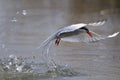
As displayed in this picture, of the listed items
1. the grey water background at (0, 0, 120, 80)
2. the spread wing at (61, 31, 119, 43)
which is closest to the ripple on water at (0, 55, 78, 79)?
the grey water background at (0, 0, 120, 80)

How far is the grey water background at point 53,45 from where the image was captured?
851 cm

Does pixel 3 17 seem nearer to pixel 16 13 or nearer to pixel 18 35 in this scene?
pixel 16 13

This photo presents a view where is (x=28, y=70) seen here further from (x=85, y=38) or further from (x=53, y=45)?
(x=53, y=45)

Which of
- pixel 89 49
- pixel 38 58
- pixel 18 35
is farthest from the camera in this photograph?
pixel 18 35

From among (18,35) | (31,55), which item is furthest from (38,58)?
(18,35)

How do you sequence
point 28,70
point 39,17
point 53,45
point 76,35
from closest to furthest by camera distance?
point 76,35
point 28,70
point 53,45
point 39,17

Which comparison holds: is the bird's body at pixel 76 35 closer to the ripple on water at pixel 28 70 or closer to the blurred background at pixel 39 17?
the ripple on water at pixel 28 70

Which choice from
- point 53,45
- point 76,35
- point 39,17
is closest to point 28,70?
point 76,35

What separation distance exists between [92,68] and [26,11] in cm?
706

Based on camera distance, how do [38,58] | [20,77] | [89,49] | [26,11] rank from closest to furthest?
[20,77]
[38,58]
[89,49]
[26,11]

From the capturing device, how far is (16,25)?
1319 cm

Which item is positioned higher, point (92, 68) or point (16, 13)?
point (92, 68)

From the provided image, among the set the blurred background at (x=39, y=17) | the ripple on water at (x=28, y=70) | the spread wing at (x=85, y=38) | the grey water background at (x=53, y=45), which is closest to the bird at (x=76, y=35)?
the spread wing at (x=85, y=38)

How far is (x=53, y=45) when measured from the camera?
35.6 feet
